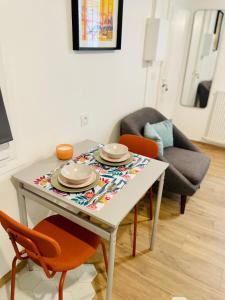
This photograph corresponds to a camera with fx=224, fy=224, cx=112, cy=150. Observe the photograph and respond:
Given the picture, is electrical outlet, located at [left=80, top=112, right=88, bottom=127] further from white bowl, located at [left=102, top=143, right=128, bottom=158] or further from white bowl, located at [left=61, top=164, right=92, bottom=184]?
white bowl, located at [left=61, top=164, right=92, bottom=184]

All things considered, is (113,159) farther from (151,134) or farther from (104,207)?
(151,134)

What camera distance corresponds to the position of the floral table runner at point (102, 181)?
1.07 metres

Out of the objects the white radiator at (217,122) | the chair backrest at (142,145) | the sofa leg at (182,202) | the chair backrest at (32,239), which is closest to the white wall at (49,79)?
the chair backrest at (142,145)

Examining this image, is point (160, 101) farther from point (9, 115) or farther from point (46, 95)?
point (9, 115)

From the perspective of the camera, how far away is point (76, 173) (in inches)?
47.7

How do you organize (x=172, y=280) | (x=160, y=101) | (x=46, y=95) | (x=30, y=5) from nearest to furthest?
1. (x=30, y=5)
2. (x=46, y=95)
3. (x=172, y=280)
4. (x=160, y=101)

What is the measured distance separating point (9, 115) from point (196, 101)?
120 inches

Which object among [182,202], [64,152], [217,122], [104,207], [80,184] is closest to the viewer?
[104,207]

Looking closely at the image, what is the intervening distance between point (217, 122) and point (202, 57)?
989mm

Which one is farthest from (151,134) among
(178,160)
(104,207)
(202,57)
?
(202,57)

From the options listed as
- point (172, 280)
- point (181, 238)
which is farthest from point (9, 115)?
point (181, 238)

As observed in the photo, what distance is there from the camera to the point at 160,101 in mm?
3150

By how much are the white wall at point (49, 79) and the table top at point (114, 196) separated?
11 centimetres

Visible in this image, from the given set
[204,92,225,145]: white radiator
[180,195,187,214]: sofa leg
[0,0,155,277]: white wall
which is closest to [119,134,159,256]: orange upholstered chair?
[0,0,155,277]: white wall
